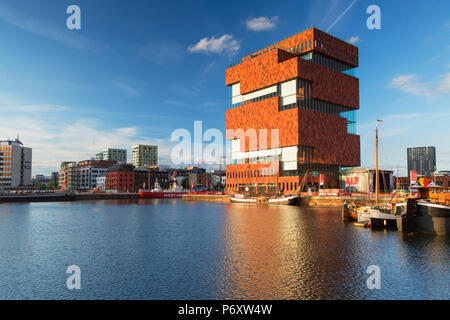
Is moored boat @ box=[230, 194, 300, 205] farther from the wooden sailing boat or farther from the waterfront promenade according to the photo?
the waterfront promenade

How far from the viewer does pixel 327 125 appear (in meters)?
144

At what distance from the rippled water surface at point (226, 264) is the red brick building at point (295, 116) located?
9029 centimetres

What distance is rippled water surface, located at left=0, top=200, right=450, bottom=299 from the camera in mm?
22781

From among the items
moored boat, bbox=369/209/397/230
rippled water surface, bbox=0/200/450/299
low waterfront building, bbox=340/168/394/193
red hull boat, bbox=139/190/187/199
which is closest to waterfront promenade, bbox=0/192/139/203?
red hull boat, bbox=139/190/187/199

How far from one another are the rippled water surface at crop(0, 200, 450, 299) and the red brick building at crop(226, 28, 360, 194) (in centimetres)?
9029

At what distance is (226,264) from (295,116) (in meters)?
111

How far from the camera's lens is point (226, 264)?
29875 mm

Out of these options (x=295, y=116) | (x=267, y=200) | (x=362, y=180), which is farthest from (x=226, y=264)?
(x=362, y=180)

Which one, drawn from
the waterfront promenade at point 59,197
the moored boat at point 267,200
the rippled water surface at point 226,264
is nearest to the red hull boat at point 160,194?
the waterfront promenade at point 59,197

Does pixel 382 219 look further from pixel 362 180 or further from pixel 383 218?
pixel 362 180
